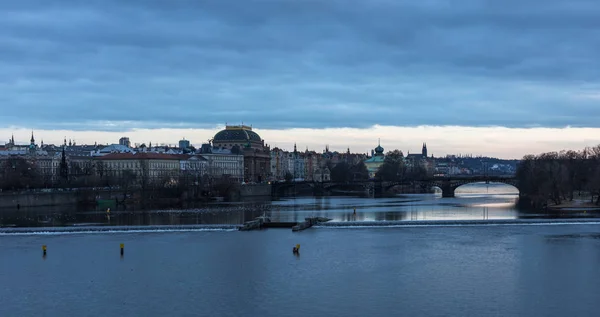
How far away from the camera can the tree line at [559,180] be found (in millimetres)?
79875

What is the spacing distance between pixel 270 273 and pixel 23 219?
1525 inches

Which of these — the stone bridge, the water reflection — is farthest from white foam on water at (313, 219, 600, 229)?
the stone bridge

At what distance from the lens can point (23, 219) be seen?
66.0 meters

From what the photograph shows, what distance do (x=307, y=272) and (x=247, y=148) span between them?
492ft

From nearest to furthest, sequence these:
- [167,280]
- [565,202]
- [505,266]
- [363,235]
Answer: [167,280] < [505,266] < [363,235] < [565,202]

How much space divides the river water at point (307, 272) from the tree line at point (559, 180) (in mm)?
28690

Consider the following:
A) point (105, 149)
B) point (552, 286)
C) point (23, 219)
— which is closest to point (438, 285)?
point (552, 286)

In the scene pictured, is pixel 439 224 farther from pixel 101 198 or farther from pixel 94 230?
pixel 101 198

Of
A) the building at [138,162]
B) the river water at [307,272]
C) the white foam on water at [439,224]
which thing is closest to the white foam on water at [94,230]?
the river water at [307,272]

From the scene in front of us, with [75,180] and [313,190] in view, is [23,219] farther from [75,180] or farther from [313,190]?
[313,190]

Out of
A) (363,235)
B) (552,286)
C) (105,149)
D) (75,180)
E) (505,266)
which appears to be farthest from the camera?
(105,149)

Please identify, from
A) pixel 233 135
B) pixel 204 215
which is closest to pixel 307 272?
pixel 204 215

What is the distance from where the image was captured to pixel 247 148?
18312 cm

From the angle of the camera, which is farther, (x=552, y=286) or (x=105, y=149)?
(x=105, y=149)
